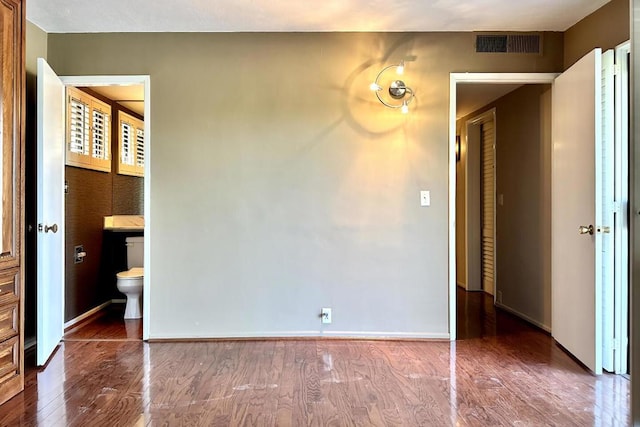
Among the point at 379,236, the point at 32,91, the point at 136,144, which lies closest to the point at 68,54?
the point at 32,91

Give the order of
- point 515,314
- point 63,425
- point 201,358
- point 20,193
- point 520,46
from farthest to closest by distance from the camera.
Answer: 1. point 515,314
2. point 520,46
3. point 201,358
4. point 20,193
5. point 63,425

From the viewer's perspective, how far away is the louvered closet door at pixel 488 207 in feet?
16.8

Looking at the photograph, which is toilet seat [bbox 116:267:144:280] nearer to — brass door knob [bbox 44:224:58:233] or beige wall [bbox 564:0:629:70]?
brass door knob [bbox 44:224:58:233]

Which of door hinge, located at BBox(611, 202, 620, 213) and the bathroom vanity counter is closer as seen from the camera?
door hinge, located at BBox(611, 202, 620, 213)

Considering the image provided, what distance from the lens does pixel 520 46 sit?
3.44 meters

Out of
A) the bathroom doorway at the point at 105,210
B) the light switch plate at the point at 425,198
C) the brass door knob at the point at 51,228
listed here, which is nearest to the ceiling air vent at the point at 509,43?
the light switch plate at the point at 425,198

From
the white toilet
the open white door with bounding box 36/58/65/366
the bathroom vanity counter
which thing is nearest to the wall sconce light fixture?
the open white door with bounding box 36/58/65/366

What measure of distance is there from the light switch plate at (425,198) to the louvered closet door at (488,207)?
1.94 meters

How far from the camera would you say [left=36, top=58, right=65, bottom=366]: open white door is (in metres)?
2.90

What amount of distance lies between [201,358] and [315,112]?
203cm

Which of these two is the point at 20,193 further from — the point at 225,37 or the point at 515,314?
the point at 515,314

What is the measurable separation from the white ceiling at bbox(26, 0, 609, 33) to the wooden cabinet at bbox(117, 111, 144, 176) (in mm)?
1576

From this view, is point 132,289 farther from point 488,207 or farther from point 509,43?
point 488,207

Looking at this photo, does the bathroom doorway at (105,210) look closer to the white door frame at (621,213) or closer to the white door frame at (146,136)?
the white door frame at (146,136)
